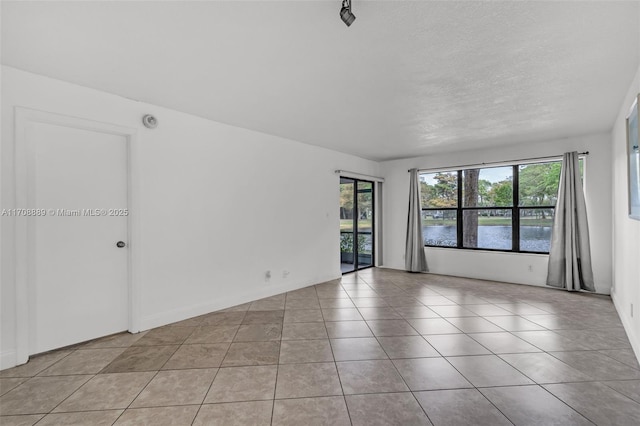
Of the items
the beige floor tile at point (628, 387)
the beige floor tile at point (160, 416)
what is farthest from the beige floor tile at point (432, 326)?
the beige floor tile at point (160, 416)

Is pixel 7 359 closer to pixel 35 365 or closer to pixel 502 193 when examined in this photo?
pixel 35 365

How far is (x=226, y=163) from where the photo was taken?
3838 millimetres

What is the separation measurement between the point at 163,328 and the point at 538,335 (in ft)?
12.6

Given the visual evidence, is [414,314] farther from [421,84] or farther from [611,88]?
[611,88]

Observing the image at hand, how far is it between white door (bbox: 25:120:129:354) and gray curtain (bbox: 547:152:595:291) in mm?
→ 5910

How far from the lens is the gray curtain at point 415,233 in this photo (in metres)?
6.01

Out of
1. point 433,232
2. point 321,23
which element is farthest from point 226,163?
point 433,232

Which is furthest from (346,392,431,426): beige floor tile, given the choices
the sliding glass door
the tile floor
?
the sliding glass door

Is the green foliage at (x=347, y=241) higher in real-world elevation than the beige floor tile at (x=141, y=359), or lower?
higher

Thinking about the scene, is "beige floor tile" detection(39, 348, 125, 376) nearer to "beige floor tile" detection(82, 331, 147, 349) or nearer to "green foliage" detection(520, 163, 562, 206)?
"beige floor tile" detection(82, 331, 147, 349)

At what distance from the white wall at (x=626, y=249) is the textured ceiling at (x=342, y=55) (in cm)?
25

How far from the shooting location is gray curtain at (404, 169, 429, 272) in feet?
19.7

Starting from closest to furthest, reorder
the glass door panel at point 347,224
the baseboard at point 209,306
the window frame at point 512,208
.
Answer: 1. the baseboard at point 209,306
2. the window frame at point 512,208
3. the glass door panel at point 347,224

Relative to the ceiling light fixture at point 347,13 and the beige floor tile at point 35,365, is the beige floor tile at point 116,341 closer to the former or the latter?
the beige floor tile at point 35,365
